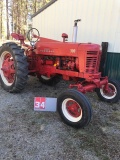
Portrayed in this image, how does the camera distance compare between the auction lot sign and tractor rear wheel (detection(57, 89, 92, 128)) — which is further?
the auction lot sign

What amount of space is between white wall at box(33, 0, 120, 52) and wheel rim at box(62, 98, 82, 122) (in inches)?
87.9

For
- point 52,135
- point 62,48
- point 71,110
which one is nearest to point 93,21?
point 62,48

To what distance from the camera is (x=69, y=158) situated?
2.04 meters

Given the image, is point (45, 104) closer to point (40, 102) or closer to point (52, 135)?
point (40, 102)

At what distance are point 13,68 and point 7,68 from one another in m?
0.17

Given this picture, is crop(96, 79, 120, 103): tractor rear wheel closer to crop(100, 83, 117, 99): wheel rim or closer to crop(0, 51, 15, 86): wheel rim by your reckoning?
crop(100, 83, 117, 99): wheel rim

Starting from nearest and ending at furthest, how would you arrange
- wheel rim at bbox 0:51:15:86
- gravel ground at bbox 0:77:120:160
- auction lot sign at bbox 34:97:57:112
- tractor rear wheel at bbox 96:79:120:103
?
gravel ground at bbox 0:77:120:160 < auction lot sign at bbox 34:97:57:112 < tractor rear wheel at bbox 96:79:120:103 < wheel rim at bbox 0:51:15:86

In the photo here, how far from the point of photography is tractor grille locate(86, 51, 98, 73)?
3.27 meters

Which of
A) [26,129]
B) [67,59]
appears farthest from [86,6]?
[26,129]

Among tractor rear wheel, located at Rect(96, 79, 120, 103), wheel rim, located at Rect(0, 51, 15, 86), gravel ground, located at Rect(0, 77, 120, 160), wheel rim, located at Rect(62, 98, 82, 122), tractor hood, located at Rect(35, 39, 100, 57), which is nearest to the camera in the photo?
gravel ground, located at Rect(0, 77, 120, 160)

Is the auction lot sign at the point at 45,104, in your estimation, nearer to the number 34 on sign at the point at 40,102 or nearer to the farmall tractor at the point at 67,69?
the number 34 on sign at the point at 40,102

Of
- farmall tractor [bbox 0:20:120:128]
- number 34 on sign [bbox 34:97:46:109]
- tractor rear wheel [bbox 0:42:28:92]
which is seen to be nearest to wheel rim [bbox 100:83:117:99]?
farmall tractor [bbox 0:20:120:128]

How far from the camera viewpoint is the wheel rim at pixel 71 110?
2.74m

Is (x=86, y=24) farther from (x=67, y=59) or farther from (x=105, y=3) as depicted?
(x=67, y=59)
